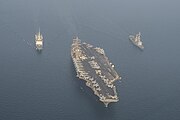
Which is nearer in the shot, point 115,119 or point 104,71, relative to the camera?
point 115,119

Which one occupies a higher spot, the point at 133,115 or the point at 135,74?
the point at 135,74

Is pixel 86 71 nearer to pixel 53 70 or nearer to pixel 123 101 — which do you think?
pixel 53 70

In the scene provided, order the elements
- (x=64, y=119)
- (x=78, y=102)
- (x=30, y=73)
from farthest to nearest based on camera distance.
A: (x=30, y=73) → (x=78, y=102) → (x=64, y=119)

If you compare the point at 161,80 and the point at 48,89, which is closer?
the point at 48,89

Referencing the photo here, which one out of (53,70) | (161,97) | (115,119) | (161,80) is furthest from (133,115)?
(53,70)

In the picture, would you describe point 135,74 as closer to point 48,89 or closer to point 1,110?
point 48,89

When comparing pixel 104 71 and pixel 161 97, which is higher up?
pixel 104 71

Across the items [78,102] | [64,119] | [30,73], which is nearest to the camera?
[64,119]

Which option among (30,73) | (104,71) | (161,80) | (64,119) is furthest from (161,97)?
(30,73)
